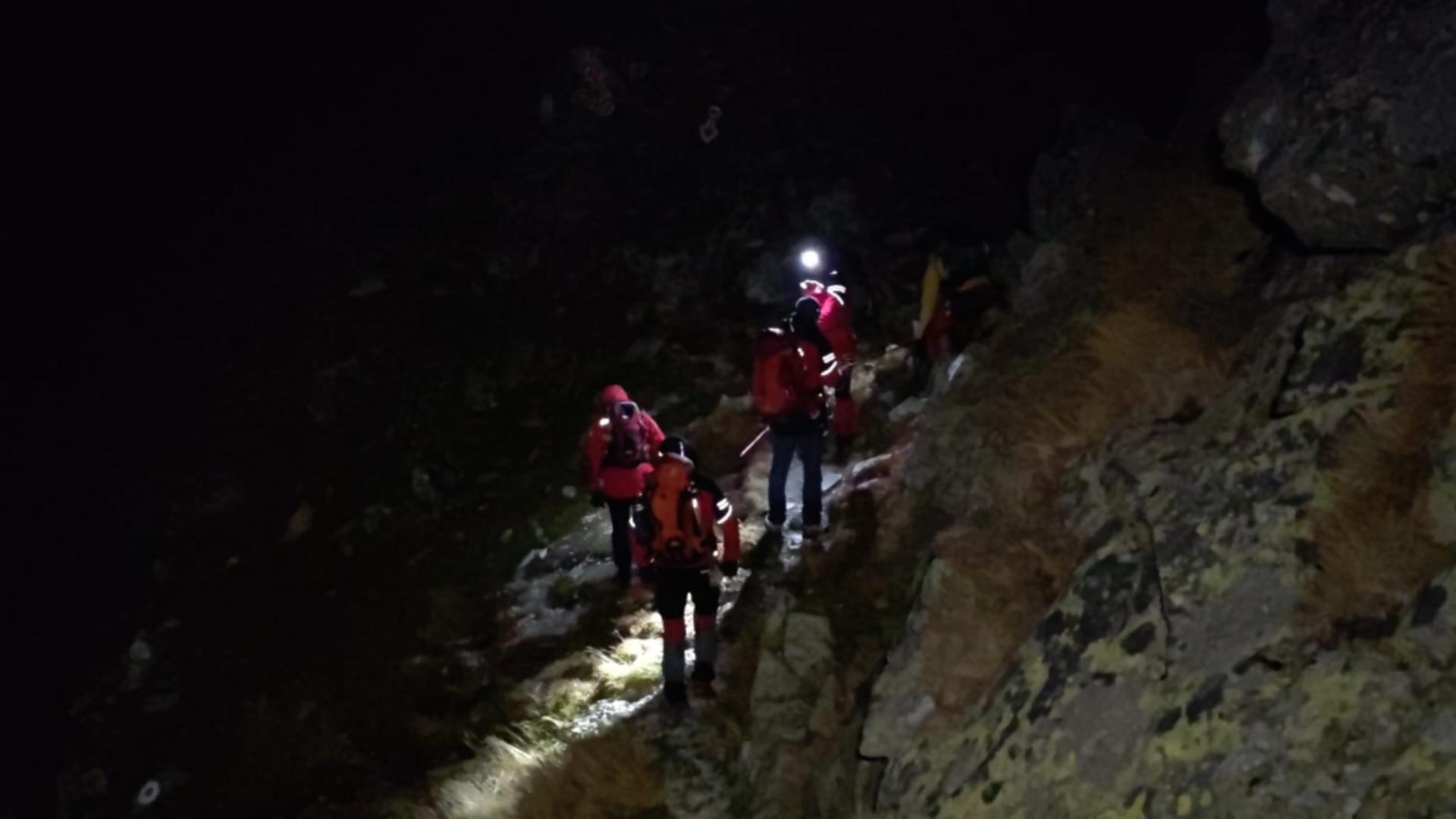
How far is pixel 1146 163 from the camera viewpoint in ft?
34.7

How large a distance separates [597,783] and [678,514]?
207 cm

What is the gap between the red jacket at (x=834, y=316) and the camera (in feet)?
34.6

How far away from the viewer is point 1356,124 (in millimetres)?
6801

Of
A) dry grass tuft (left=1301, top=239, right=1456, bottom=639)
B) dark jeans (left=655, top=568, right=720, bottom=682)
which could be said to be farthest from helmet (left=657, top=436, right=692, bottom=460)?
dry grass tuft (left=1301, top=239, right=1456, bottom=639)

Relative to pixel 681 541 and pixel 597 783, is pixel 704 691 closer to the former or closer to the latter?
pixel 597 783

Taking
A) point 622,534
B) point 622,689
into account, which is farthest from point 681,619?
point 622,534

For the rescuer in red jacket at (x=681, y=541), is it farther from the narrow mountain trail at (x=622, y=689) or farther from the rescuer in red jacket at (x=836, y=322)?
the rescuer in red jacket at (x=836, y=322)

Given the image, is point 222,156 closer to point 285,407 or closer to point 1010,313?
point 285,407

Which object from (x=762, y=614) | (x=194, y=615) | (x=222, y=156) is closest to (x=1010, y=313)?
(x=762, y=614)

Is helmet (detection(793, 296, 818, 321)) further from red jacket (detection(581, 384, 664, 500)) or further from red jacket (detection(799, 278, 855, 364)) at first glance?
red jacket (detection(581, 384, 664, 500))

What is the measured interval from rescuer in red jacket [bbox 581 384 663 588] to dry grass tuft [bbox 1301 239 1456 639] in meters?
5.38

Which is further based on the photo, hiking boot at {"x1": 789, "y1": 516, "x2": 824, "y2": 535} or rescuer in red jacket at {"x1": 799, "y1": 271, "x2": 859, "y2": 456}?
rescuer in red jacket at {"x1": 799, "y1": 271, "x2": 859, "y2": 456}

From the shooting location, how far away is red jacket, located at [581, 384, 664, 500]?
9203mm

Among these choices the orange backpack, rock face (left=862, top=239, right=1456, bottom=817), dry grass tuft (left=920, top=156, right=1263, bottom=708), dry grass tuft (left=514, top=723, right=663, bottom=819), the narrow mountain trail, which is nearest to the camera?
rock face (left=862, top=239, right=1456, bottom=817)
